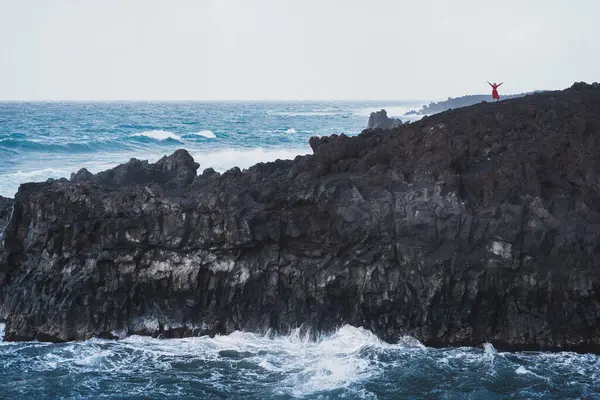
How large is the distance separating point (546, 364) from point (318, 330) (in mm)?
4539

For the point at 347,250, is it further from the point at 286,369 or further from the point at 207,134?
the point at 207,134

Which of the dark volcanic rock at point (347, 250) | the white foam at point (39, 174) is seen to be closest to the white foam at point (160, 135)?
the white foam at point (39, 174)

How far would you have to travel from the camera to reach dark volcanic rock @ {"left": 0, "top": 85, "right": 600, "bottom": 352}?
12719mm

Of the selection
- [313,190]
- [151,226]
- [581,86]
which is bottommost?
[151,226]

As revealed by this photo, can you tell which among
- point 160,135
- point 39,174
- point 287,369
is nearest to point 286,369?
point 287,369

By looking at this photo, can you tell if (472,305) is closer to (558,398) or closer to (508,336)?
(508,336)

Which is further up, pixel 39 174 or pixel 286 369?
pixel 39 174

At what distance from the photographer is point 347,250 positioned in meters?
13.4

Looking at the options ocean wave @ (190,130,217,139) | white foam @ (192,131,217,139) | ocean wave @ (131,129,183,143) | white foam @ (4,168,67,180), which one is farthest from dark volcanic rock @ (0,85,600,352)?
white foam @ (192,131,217,139)

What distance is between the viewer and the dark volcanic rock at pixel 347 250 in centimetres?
1272

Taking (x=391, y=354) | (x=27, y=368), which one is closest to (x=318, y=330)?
(x=391, y=354)

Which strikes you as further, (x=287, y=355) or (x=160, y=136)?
(x=160, y=136)

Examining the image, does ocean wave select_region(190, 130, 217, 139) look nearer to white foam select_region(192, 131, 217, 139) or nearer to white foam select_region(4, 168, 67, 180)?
white foam select_region(192, 131, 217, 139)

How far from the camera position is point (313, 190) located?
13.7 metres
